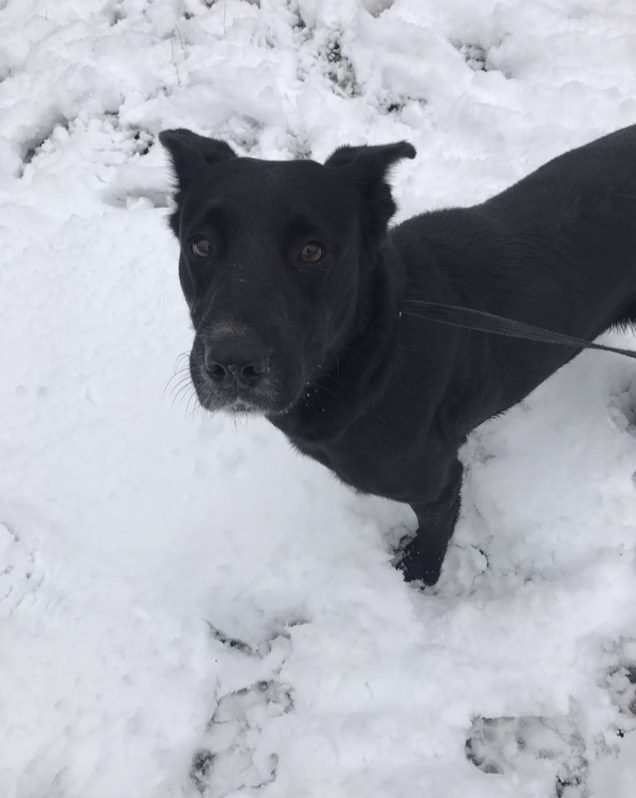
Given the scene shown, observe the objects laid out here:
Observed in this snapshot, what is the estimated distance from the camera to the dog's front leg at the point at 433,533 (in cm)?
224

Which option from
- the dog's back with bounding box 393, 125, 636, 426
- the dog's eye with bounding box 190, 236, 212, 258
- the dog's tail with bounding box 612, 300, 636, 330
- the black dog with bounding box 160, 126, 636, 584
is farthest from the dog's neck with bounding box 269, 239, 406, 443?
the dog's tail with bounding box 612, 300, 636, 330

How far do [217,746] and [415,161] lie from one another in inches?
121

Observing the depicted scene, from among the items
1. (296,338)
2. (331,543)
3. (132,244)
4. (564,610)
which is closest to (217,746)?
(331,543)

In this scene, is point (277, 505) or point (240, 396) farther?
point (277, 505)

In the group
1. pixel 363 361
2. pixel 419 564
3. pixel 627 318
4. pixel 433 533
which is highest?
pixel 363 361

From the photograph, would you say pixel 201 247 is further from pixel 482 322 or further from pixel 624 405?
pixel 624 405

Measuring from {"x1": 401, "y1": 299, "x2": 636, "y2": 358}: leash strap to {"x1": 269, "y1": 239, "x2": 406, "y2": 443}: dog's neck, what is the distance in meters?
0.07

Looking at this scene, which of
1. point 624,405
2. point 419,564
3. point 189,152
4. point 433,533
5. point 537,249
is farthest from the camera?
point 624,405

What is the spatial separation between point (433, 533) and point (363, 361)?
87 cm

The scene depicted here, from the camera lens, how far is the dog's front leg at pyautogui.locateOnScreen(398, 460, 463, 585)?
2.24 metres

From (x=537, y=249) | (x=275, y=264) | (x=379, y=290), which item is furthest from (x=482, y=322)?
(x=275, y=264)

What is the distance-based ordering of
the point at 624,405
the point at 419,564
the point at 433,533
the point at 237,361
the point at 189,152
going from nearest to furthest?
the point at 237,361
the point at 189,152
the point at 433,533
the point at 419,564
the point at 624,405

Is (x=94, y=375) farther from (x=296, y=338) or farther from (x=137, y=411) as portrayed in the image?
(x=296, y=338)

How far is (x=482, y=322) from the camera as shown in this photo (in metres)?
1.80
